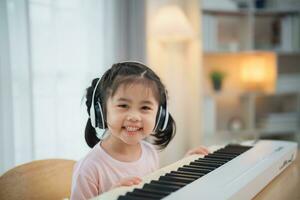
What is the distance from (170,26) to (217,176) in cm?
225

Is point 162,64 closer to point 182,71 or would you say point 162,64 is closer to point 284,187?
point 182,71

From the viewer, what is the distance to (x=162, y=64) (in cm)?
338

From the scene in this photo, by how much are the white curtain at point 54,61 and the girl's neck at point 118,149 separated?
0.93 m

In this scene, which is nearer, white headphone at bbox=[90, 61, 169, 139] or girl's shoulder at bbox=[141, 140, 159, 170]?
white headphone at bbox=[90, 61, 169, 139]

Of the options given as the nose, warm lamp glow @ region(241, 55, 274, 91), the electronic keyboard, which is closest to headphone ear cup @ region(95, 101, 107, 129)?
the nose

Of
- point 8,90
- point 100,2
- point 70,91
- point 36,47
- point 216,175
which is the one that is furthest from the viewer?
point 100,2

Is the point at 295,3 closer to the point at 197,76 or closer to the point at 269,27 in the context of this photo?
the point at 269,27

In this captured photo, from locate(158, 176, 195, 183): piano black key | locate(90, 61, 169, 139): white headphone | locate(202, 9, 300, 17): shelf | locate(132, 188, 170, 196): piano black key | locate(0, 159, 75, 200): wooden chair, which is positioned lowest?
locate(0, 159, 75, 200): wooden chair

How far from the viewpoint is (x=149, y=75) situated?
1115 millimetres

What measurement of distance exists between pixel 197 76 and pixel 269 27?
1.04 metres

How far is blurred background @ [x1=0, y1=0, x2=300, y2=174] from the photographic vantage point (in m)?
2.00

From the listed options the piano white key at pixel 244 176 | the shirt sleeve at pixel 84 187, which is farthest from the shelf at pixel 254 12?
the shirt sleeve at pixel 84 187

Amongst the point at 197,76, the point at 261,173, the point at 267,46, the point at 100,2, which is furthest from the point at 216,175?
the point at 267,46

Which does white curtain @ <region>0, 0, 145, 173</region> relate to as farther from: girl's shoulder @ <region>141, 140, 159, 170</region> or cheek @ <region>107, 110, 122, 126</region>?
cheek @ <region>107, 110, 122, 126</region>
